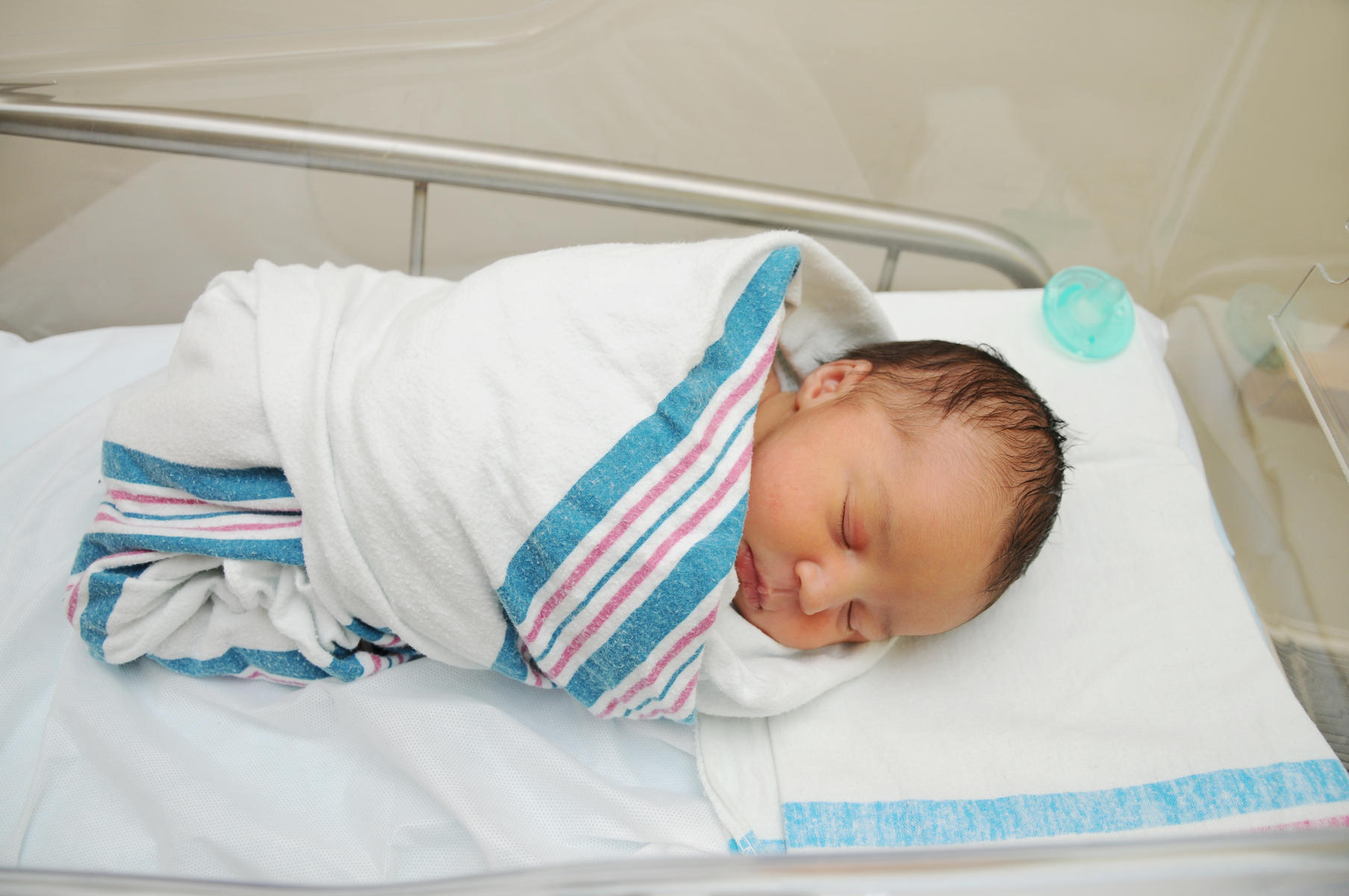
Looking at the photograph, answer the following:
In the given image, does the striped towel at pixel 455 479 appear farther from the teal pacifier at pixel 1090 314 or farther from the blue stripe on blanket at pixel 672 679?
the teal pacifier at pixel 1090 314

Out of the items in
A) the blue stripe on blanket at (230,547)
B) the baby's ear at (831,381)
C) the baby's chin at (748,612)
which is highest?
the baby's ear at (831,381)

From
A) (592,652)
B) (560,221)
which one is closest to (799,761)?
(592,652)

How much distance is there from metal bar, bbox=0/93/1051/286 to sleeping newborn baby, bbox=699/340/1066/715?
1.20ft

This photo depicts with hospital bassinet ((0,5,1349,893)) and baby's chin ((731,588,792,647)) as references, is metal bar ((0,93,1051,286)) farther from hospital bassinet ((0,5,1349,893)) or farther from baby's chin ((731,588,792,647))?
baby's chin ((731,588,792,647))

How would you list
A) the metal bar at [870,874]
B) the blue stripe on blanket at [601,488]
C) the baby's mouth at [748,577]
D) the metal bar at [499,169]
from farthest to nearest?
the metal bar at [499,169] < the baby's mouth at [748,577] < the blue stripe on blanket at [601,488] < the metal bar at [870,874]

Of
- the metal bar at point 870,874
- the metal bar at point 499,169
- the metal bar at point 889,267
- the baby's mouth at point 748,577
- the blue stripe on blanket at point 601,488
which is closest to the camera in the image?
the metal bar at point 870,874

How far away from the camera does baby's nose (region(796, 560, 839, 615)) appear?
0.78m

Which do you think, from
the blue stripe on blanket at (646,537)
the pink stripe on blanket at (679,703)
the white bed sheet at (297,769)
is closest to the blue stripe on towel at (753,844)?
the white bed sheet at (297,769)

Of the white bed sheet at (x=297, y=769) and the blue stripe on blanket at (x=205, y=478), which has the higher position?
the blue stripe on blanket at (x=205, y=478)

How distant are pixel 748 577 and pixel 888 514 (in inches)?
5.4

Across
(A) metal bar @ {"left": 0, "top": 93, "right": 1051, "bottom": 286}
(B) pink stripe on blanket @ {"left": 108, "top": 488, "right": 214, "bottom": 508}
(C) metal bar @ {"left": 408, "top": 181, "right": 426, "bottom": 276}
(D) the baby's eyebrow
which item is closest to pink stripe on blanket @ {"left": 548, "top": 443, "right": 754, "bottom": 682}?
(D) the baby's eyebrow

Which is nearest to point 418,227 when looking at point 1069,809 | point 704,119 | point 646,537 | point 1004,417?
point 704,119

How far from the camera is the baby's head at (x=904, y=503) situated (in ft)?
2.59

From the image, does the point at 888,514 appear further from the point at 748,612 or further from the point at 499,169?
the point at 499,169
